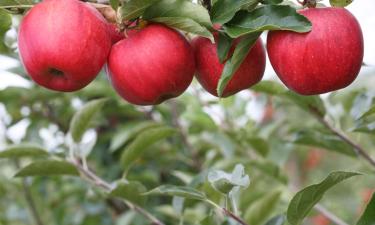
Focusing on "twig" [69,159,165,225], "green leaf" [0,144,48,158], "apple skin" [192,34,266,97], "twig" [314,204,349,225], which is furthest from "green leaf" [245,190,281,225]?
"apple skin" [192,34,266,97]

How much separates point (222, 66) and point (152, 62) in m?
0.13

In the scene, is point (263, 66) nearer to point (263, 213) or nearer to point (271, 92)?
point (271, 92)

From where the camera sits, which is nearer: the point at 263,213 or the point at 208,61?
the point at 208,61

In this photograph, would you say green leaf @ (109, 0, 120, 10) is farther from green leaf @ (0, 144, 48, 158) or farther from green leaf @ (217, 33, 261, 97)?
green leaf @ (0, 144, 48, 158)

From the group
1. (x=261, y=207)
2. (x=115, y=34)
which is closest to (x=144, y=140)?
(x=261, y=207)

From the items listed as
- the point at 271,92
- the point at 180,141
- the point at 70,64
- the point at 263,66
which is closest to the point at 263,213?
the point at 271,92

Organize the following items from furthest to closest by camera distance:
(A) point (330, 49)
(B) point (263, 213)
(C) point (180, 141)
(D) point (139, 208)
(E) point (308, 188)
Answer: (C) point (180, 141) → (B) point (263, 213) → (D) point (139, 208) → (E) point (308, 188) → (A) point (330, 49)

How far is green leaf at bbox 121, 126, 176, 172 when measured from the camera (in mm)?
1754

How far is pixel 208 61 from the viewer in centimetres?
116

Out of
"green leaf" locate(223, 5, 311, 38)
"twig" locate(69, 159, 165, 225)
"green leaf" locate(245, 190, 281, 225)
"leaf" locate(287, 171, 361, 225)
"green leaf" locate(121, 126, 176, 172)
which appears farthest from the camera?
"green leaf" locate(245, 190, 281, 225)

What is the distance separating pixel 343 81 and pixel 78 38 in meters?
0.49

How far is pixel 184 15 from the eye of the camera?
110 centimetres

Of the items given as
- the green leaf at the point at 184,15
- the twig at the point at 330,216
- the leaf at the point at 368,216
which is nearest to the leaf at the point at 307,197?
the leaf at the point at 368,216

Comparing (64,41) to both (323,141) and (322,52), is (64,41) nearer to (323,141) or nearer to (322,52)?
(322,52)
